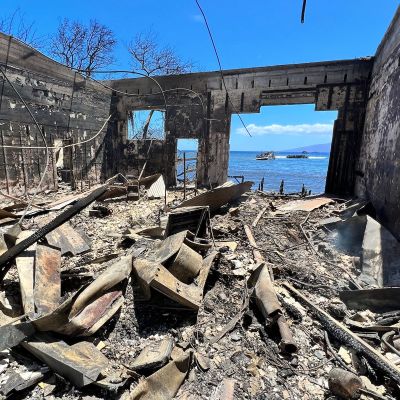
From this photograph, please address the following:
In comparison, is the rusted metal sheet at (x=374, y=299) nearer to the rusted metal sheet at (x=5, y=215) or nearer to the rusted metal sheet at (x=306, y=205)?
the rusted metal sheet at (x=306, y=205)

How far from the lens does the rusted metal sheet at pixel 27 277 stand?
2.85 meters

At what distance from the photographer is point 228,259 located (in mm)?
4180

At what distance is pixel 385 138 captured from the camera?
662 centimetres

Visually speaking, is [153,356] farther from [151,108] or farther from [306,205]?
[151,108]

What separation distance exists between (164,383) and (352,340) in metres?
1.96

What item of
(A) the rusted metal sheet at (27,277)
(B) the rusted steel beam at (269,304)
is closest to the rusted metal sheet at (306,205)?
(B) the rusted steel beam at (269,304)

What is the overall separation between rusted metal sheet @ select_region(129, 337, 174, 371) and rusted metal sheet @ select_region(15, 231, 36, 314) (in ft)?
3.99

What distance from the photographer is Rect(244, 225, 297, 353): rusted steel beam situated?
262 centimetres

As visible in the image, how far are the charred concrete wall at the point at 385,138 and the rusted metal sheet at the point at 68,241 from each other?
5804 mm

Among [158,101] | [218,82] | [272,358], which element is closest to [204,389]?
[272,358]

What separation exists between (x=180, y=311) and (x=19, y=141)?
31.1ft

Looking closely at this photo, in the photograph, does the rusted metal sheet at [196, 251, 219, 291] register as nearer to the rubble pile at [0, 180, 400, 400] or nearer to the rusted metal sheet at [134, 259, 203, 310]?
the rubble pile at [0, 180, 400, 400]

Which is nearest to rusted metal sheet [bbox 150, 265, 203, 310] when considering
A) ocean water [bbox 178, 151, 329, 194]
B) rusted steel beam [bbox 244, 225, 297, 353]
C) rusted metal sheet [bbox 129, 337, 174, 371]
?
rusted metal sheet [bbox 129, 337, 174, 371]

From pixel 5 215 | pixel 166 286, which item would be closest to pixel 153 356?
pixel 166 286
